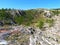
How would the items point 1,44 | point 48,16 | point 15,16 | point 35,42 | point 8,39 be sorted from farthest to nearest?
point 48,16
point 15,16
point 35,42
point 8,39
point 1,44

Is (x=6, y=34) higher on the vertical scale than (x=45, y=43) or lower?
higher

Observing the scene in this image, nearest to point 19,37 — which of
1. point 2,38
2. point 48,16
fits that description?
point 2,38

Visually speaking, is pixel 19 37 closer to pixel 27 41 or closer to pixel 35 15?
pixel 27 41

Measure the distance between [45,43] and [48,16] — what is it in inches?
2562

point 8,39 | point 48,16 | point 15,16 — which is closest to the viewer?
point 8,39

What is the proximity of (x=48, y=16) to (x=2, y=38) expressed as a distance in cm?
6945

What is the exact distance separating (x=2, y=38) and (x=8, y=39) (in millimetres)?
1220

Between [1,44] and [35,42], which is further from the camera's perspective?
[35,42]

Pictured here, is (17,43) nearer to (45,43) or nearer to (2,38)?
(2,38)


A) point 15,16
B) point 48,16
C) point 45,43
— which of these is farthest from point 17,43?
point 48,16

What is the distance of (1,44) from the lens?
28328 mm

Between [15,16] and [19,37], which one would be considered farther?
[15,16]

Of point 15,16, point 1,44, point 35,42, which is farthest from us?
point 15,16

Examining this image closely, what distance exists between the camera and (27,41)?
30969 millimetres
